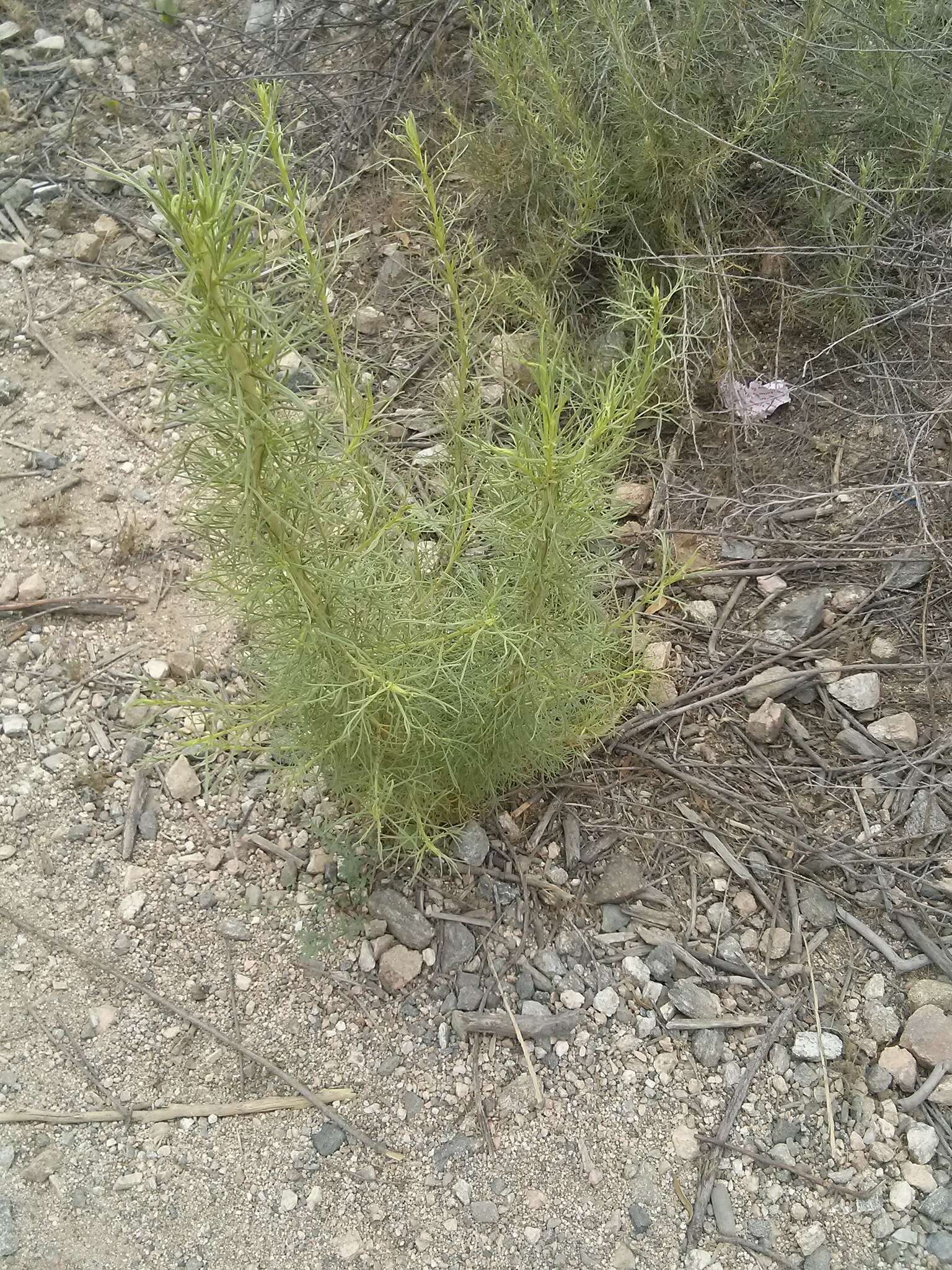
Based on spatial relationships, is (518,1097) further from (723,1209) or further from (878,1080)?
(878,1080)

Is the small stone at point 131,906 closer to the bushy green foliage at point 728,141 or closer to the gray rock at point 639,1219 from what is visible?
the gray rock at point 639,1219

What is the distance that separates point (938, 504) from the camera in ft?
8.37

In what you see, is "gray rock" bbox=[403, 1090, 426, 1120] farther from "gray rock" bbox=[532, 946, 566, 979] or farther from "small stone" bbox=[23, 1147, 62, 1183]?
"small stone" bbox=[23, 1147, 62, 1183]

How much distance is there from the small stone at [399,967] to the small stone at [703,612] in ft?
3.47

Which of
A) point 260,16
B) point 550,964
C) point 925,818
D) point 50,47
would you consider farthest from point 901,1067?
point 50,47

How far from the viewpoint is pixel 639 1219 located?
1.77 m

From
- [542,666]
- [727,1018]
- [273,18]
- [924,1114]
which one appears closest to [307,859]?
[542,666]

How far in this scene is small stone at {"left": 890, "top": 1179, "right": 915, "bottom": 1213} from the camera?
69.1 inches

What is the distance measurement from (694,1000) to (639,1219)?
0.40m

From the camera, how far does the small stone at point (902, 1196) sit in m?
1.75

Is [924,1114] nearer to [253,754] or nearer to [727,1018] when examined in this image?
[727,1018]

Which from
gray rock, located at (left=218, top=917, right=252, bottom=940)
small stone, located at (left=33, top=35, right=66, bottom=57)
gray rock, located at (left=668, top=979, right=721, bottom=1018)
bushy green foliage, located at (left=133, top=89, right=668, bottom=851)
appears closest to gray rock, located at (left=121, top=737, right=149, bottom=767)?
bushy green foliage, located at (left=133, top=89, right=668, bottom=851)

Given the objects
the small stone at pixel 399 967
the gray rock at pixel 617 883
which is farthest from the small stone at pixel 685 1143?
the small stone at pixel 399 967

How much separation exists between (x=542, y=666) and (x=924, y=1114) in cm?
107
